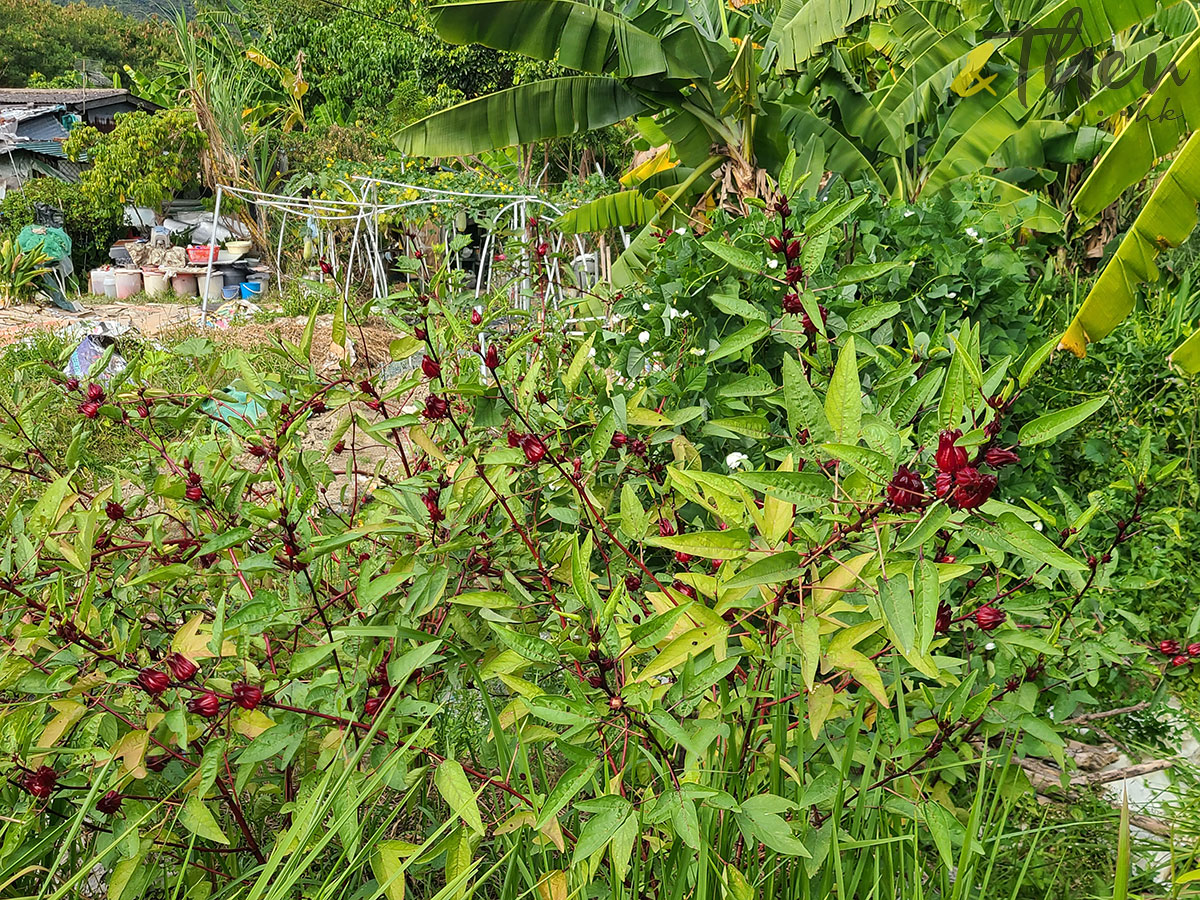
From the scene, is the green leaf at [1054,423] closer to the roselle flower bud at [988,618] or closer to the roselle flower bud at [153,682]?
the roselle flower bud at [988,618]

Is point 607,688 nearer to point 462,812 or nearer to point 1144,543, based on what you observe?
point 462,812

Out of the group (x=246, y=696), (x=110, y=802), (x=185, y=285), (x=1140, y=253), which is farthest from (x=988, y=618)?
(x=185, y=285)

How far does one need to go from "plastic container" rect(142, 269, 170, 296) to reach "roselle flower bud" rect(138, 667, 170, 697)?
13.9m

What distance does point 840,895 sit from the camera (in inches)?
46.8

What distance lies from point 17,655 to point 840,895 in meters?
1.25

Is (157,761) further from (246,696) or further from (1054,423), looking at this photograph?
(1054,423)

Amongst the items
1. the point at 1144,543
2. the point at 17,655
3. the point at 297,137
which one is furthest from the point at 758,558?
the point at 297,137

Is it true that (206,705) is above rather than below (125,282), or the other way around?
above

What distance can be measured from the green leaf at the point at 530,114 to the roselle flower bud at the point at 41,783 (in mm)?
4300

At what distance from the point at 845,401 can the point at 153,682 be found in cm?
99

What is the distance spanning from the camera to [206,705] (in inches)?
49.8

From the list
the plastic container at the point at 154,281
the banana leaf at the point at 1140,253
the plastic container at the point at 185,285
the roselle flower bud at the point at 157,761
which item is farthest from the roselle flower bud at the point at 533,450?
the plastic container at the point at 154,281

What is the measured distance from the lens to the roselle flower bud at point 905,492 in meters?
0.95

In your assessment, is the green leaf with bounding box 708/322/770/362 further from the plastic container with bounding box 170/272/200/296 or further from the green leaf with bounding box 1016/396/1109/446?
the plastic container with bounding box 170/272/200/296
